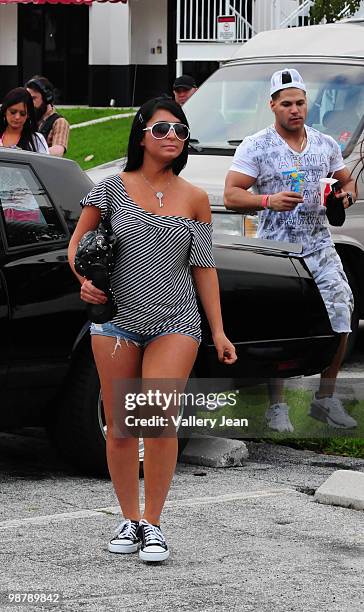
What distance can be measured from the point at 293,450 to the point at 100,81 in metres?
28.1

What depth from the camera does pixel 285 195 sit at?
7504 mm

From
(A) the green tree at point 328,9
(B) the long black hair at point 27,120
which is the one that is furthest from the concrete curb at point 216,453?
(A) the green tree at point 328,9

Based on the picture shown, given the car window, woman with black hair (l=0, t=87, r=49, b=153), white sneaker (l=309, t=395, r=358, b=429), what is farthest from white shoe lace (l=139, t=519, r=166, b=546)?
woman with black hair (l=0, t=87, r=49, b=153)

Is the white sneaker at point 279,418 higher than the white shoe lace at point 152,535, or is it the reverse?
the white shoe lace at point 152,535

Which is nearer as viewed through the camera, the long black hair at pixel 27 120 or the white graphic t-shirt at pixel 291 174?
the white graphic t-shirt at pixel 291 174

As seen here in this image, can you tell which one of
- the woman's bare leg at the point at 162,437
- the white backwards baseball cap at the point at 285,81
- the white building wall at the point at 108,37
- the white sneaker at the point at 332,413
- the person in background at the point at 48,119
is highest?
the white building wall at the point at 108,37

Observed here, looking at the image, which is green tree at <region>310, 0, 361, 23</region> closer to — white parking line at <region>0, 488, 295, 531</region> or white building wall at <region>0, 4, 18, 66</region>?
white parking line at <region>0, 488, 295, 531</region>

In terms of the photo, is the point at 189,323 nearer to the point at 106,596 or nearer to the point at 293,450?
the point at 106,596

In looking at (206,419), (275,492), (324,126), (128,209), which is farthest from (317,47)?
(128,209)

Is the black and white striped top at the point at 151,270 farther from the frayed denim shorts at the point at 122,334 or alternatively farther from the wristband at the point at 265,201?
the wristband at the point at 265,201

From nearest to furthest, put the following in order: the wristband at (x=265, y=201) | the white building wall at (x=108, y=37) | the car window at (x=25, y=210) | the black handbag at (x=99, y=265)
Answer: the black handbag at (x=99, y=265) → the car window at (x=25, y=210) → the wristband at (x=265, y=201) → the white building wall at (x=108, y=37)

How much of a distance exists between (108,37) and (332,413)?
27823mm

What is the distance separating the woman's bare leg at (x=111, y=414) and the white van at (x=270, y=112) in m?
4.36

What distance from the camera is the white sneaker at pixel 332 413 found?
823cm
